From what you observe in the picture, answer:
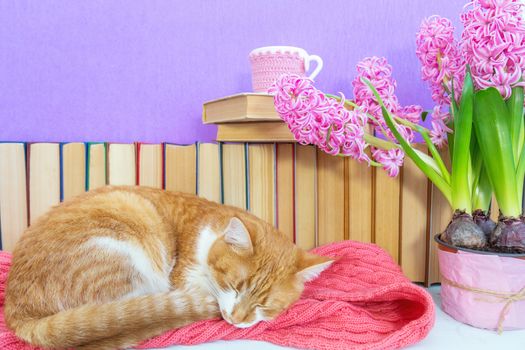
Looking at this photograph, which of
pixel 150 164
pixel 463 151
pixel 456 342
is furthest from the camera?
pixel 150 164

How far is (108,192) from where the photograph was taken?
3.22 feet

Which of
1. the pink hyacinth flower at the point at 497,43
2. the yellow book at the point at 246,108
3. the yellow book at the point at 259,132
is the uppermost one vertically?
the pink hyacinth flower at the point at 497,43

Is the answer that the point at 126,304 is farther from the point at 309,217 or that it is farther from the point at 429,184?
the point at 429,184

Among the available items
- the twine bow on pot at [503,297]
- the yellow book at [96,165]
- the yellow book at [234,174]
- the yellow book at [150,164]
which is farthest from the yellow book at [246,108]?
the twine bow on pot at [503,297]

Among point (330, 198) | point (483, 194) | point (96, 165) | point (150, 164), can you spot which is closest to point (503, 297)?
point (483, 194)

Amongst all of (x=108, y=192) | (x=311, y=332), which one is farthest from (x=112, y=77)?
(x=311, y=332)

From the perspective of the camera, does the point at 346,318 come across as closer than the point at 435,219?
Yes

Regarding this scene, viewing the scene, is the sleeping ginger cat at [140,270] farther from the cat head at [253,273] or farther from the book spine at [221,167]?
the book spine at [221,167]

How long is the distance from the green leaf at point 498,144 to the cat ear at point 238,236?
572 mm

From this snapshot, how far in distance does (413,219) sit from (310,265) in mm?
431

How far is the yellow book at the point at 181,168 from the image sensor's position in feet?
3.69

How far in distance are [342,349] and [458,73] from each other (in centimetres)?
69

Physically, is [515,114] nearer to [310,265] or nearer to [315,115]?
[315,115]

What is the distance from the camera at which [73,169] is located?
1.09m
